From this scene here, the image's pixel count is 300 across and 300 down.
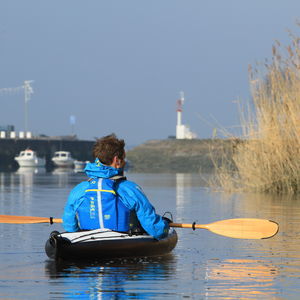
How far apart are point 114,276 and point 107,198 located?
1069mm

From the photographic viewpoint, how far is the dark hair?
10.4 metres

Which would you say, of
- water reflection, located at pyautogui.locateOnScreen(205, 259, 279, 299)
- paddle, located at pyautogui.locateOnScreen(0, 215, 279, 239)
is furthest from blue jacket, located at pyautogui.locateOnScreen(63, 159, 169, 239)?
paddle, located at pyautogui.locateOnScreen(0, 215, 279, 239)

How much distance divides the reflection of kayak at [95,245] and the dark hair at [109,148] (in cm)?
80

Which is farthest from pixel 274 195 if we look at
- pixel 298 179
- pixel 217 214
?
pixel 217 214

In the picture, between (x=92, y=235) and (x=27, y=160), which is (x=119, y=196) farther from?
(x=27, y=160)

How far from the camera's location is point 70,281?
944 centimetres

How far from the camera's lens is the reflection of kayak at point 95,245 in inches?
411

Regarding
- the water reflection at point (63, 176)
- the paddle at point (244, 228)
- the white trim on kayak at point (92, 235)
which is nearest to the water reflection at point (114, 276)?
the white trim on kayak at point (92, 235)

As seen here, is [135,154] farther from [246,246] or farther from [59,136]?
[246,246]

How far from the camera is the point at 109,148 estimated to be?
34.1ft

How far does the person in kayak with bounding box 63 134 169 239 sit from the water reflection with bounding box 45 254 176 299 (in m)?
0.44

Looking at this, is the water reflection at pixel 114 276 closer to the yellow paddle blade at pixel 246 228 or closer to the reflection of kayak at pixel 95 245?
the reflection of kayak at pixel 95 245

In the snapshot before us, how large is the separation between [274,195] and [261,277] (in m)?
14.2

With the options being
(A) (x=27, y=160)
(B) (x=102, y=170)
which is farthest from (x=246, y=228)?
(A) (x=27, y=160)
